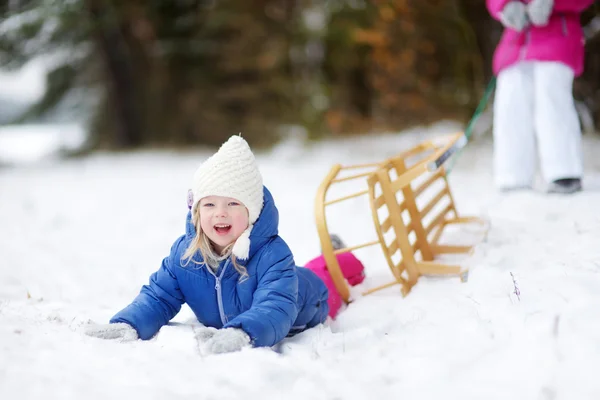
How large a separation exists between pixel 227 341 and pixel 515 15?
270cm

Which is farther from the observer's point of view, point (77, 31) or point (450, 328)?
point (77, 31)

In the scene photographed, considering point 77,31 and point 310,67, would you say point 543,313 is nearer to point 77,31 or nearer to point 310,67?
point 310,67

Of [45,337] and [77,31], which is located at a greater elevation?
[77,31]

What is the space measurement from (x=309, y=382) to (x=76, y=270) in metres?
2.24

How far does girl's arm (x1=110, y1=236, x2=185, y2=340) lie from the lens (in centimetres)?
212

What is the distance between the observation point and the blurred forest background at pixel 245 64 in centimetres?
802

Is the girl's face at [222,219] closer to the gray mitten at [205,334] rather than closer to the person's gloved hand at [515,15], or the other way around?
the gray mitten at [205,334]

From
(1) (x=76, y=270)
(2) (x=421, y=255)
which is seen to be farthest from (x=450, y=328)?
(1) (x=76, y=270)

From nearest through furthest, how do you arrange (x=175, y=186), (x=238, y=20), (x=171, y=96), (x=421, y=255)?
(x=421, y=255)
(x=175, y=186)
(x=238, y=20)
(x=171, y=96)

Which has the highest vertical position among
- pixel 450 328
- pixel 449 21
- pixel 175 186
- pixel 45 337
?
pixel 449 21

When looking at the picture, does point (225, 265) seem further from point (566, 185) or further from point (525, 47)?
point (525, 47)

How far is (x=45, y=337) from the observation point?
200 centimetres

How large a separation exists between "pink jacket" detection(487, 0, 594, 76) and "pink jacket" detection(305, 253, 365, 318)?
5.63 feet

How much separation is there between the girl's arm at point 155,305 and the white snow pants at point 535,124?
2341 mm
